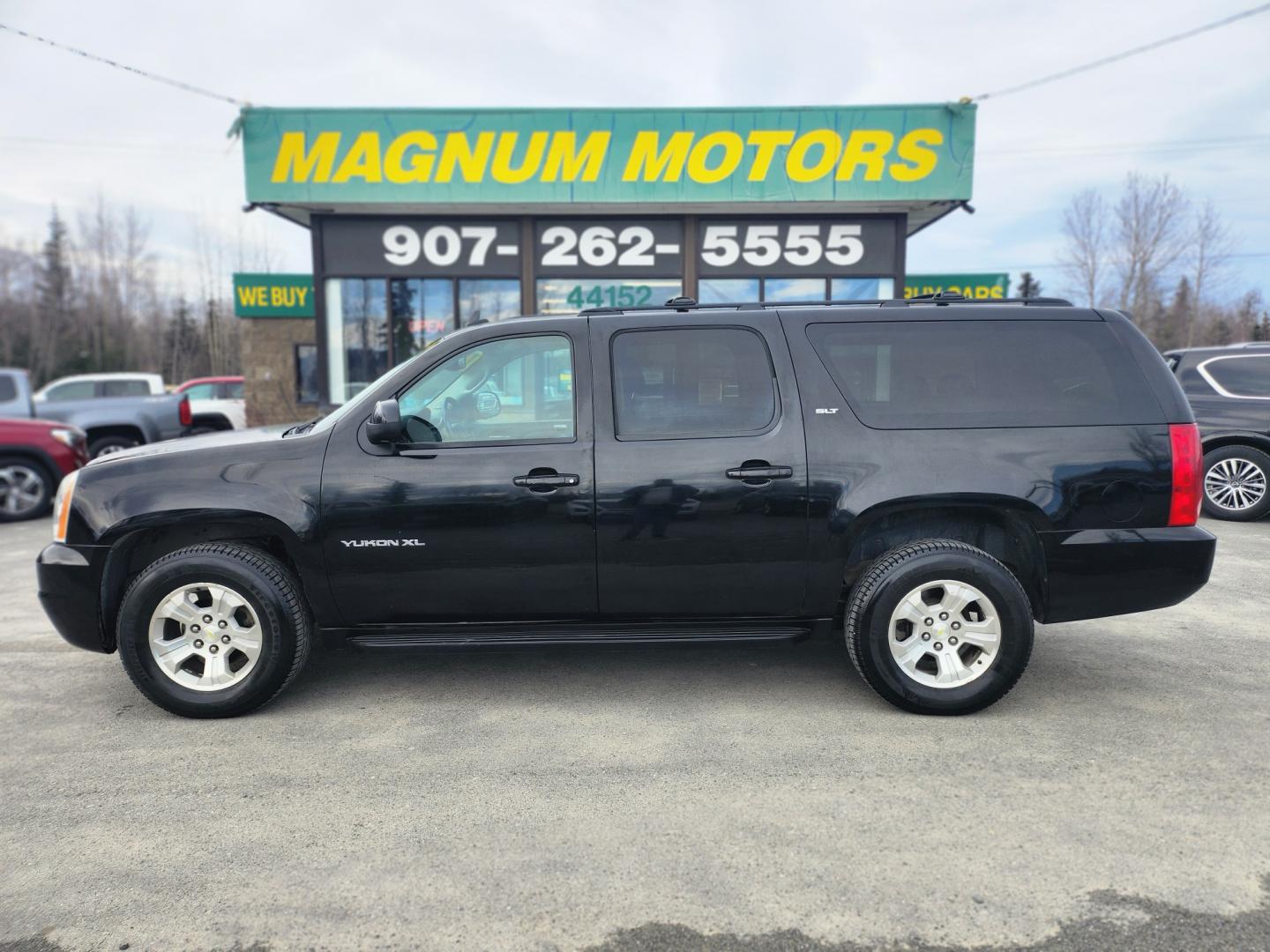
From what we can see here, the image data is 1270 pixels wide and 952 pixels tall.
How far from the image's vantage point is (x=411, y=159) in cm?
1280

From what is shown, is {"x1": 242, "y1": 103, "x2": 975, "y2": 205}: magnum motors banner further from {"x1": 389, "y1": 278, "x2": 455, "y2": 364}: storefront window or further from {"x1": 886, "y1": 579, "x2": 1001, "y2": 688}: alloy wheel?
{"x1": 886, "y1": 579, "x2": 1001, "y2": 688}: alloy wheel

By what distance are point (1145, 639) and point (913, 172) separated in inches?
392

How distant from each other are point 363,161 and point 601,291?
14.0ft

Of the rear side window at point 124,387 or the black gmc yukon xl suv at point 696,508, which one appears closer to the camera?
the black gmc yukon xl suv at point 696,508

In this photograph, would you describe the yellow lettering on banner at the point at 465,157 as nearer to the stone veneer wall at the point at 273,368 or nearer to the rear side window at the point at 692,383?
the stone veneer wall at the point at 273,368

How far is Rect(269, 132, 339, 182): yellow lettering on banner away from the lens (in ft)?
41.7

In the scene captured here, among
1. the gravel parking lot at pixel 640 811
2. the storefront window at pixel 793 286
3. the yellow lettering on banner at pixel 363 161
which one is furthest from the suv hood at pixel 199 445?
the storefront window at pixel 793 286

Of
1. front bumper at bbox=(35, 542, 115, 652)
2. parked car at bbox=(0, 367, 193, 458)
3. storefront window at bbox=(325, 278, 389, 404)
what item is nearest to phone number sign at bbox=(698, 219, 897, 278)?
storefront window at bbox=(325, 278, 389, 404)

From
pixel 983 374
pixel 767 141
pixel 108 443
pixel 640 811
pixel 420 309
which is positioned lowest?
pixel 640 811

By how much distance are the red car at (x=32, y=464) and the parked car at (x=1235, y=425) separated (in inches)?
503

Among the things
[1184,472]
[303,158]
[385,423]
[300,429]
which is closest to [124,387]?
[303,158]

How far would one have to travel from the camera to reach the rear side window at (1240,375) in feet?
27.9

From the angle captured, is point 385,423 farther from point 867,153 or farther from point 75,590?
point 867,153

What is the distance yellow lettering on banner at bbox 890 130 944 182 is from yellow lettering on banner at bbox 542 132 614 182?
458 centimetres
